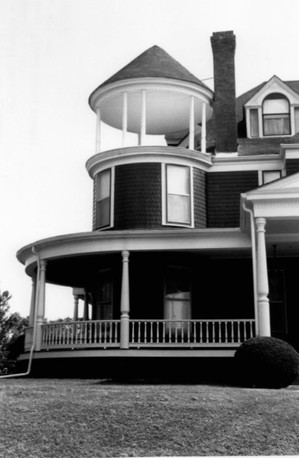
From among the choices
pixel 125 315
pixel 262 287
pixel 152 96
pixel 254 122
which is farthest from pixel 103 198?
pixel 262 287

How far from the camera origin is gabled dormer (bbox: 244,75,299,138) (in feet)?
80.2

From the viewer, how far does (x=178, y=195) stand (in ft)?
73.3

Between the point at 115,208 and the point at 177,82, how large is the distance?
4518 mm

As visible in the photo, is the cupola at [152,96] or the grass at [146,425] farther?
the cupola at [152,96]

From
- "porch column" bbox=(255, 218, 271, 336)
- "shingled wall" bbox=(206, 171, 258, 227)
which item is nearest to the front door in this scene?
"shingled wall" bbox=(206, 171, 258, 227)

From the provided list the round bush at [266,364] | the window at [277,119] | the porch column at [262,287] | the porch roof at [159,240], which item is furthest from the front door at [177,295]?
the window at [277,119]

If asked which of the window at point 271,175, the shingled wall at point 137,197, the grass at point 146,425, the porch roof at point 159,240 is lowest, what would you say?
the grass at point 146,425

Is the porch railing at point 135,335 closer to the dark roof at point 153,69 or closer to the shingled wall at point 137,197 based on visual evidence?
the shingled wall at point 137,197

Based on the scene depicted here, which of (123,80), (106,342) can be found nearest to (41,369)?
(106,342)

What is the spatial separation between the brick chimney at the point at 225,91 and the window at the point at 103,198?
396 centimetres

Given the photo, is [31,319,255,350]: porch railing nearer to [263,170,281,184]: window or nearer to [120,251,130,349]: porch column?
[120,251,130,349]: porch column

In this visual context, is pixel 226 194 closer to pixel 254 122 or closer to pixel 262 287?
pixel 254 122

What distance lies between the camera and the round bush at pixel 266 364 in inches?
598

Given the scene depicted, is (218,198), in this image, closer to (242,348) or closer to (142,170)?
(142,170)
